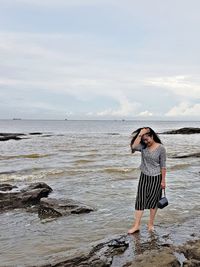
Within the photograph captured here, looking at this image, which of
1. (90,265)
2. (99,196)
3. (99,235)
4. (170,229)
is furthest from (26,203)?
(90,265)

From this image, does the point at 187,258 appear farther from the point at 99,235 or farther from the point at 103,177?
Result: the point at 103,177

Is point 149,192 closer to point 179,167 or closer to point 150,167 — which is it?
point 150,167

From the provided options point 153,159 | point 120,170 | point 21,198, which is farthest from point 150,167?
point 120,170

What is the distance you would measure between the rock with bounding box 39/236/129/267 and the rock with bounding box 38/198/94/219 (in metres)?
3.49

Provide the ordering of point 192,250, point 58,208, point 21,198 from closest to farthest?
point 192,250 → point 58,208 → point 21,198

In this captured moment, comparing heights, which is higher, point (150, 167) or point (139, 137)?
point (139, 137)

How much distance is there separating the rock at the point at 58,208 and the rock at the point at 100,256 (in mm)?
3493

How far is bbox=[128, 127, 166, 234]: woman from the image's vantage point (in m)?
7.37

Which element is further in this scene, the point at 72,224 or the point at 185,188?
the point at 185,188

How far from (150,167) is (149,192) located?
52 centimetres

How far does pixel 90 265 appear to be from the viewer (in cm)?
578

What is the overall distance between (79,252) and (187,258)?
1852 mm

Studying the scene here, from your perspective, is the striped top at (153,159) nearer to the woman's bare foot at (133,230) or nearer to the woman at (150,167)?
the woman at (150,167)

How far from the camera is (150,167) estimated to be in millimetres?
7477
